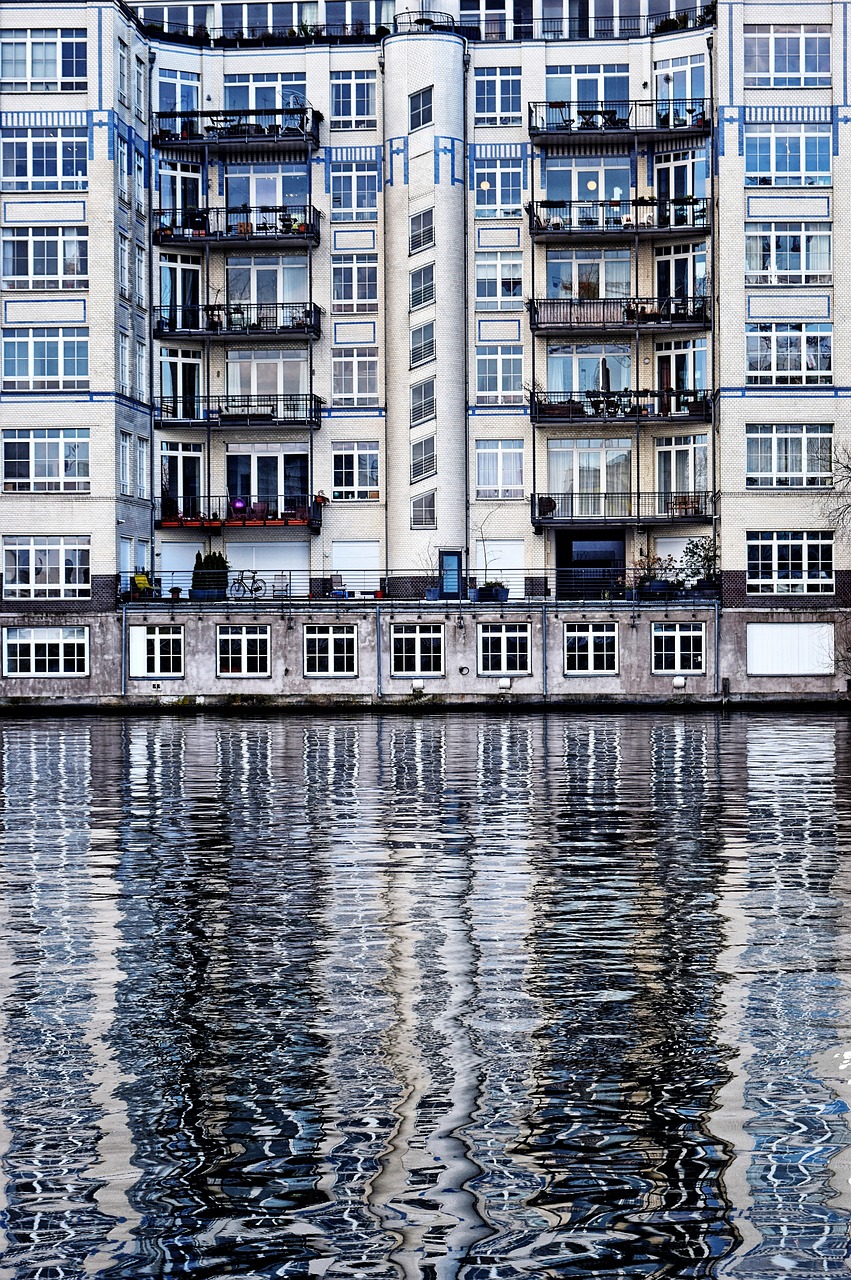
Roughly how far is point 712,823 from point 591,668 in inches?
1750

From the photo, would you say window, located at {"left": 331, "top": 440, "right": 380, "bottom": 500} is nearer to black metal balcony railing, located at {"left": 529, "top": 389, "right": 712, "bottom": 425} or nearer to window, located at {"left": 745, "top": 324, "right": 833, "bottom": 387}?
black metal balcony railing, located at {"left": 529, "top": 389, "right": 712, "bottom": 425}

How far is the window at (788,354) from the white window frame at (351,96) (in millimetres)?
18343

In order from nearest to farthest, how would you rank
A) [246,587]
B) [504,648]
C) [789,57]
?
[504,648] < [789,57] < [246,587]

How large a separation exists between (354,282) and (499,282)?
19.4ft

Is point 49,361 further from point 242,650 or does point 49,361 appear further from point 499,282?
point 499,282

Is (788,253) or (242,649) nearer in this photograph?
(242,649)

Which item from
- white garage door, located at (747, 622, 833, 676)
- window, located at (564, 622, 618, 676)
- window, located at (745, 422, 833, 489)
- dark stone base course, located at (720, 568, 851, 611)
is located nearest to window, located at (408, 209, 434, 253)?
window, located at (745, 422, 833, 489)

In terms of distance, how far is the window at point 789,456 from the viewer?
69500mm

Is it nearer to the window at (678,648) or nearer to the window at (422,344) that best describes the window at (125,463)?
the window at (422,344)

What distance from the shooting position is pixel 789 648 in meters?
69.1

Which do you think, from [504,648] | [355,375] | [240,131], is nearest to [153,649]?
[504,648]

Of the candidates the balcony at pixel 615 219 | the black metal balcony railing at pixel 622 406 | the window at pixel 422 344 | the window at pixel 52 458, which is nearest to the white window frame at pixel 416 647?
the black metal balcony railing at pixel 622 406

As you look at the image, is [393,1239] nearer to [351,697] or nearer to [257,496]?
[351,697]

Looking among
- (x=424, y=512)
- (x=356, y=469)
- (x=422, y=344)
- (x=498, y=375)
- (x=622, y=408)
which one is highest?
(x=422, y=344)
